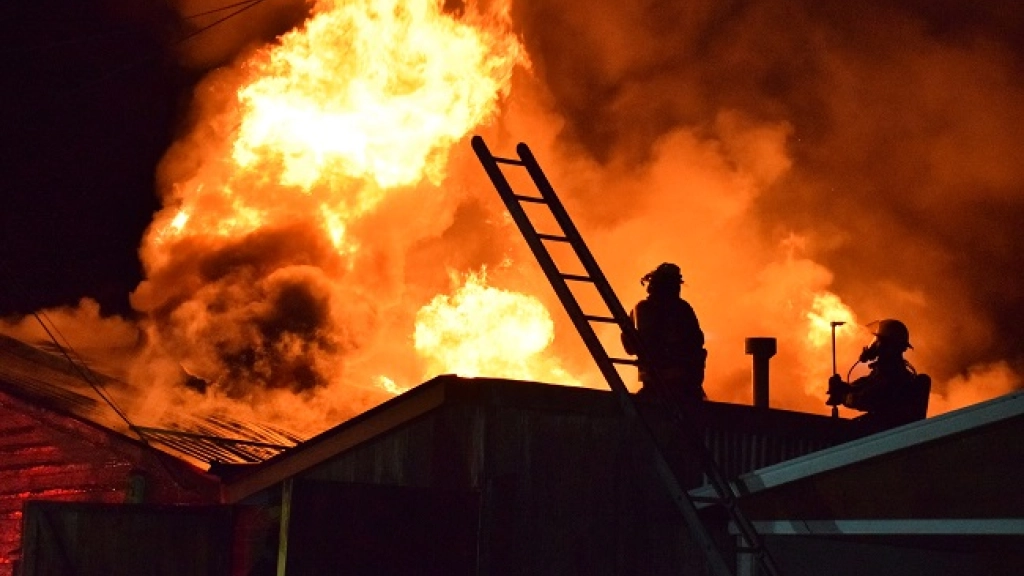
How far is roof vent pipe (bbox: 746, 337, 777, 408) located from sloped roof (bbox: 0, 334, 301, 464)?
5229 mm

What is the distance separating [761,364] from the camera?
14148 mm

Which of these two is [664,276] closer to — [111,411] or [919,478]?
[919,478]

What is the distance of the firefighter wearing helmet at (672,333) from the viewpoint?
1086 cm

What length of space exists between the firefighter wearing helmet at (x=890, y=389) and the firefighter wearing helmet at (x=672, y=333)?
1797mm

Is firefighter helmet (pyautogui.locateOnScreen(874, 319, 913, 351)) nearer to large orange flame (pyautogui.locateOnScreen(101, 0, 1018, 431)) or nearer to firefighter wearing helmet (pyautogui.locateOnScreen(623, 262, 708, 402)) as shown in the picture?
firefighter wearing helmet (pyautogui.locateOnScreen(623, 262, 708, 402))

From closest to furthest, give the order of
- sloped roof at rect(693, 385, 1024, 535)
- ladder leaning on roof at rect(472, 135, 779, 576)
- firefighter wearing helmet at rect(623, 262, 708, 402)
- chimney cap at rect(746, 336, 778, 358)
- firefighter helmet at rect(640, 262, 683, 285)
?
sloped roof at rect(693, 385, 1024, 535)
ladder leaning on roof at rect(472, 135, 779, 576)
firefighter wearing helmet at rect(623, 262, 708, 402)
firefighter helmet at rect(640, 262, 683, 285)
chimney cap at rect(746, 336, 778, 358)

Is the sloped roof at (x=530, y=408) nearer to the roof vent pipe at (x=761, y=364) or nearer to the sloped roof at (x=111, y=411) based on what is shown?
the roof vent pipe at (x=761, y=364)

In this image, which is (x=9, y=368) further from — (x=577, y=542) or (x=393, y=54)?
(x=393, y=54)

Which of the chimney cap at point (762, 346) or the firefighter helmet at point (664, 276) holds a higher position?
the chimney cap at point (762, 346)

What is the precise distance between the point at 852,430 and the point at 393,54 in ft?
49.6

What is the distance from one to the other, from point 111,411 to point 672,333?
253 inches

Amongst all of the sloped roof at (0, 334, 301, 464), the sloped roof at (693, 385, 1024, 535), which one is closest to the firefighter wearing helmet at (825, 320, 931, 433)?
the sloped roof at (693, 385, 1024, 535)

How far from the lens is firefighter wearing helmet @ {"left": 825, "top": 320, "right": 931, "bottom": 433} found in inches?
470

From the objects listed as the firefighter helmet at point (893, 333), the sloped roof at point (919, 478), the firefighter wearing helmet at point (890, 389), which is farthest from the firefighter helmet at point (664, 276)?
A: the sloped roof at point (919, 478)
